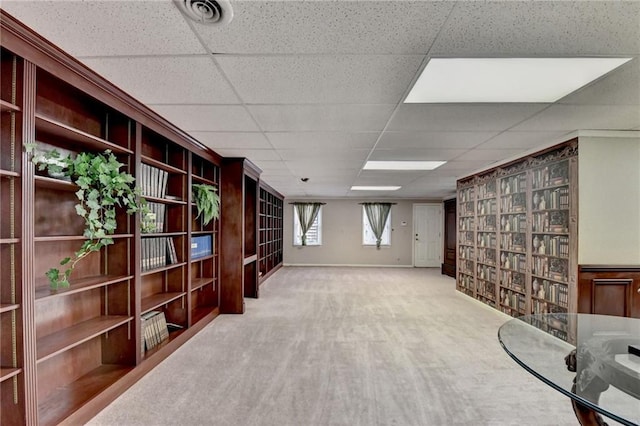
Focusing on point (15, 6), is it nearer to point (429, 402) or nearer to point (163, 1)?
point (163, 1)

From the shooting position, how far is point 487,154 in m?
4.43

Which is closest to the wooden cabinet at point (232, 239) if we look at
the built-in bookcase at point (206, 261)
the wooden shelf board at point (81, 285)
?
the built-in bookcase at point (206, 261)

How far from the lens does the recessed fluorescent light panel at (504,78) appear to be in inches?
77.1

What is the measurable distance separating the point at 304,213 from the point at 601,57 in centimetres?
921

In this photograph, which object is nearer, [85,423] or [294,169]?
[85,423]

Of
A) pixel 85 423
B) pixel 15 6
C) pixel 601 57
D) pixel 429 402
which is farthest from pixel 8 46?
pixel 429 402

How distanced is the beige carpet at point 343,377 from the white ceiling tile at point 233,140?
7.19 feet

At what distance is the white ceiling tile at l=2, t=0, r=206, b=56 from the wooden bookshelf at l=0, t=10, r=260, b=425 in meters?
0.14

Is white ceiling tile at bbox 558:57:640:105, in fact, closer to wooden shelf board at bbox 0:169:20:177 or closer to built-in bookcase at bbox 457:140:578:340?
built-in bookcase at bbox 457:140:578:340

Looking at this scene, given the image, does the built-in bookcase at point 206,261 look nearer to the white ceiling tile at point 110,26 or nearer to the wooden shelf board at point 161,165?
the wooden shelf board at point 161,165

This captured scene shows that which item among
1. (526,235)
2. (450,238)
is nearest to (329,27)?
(526,235)

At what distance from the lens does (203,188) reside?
407cm

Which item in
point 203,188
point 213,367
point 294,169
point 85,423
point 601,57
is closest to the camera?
point 601,57

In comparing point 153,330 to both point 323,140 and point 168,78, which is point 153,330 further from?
point 323,140
